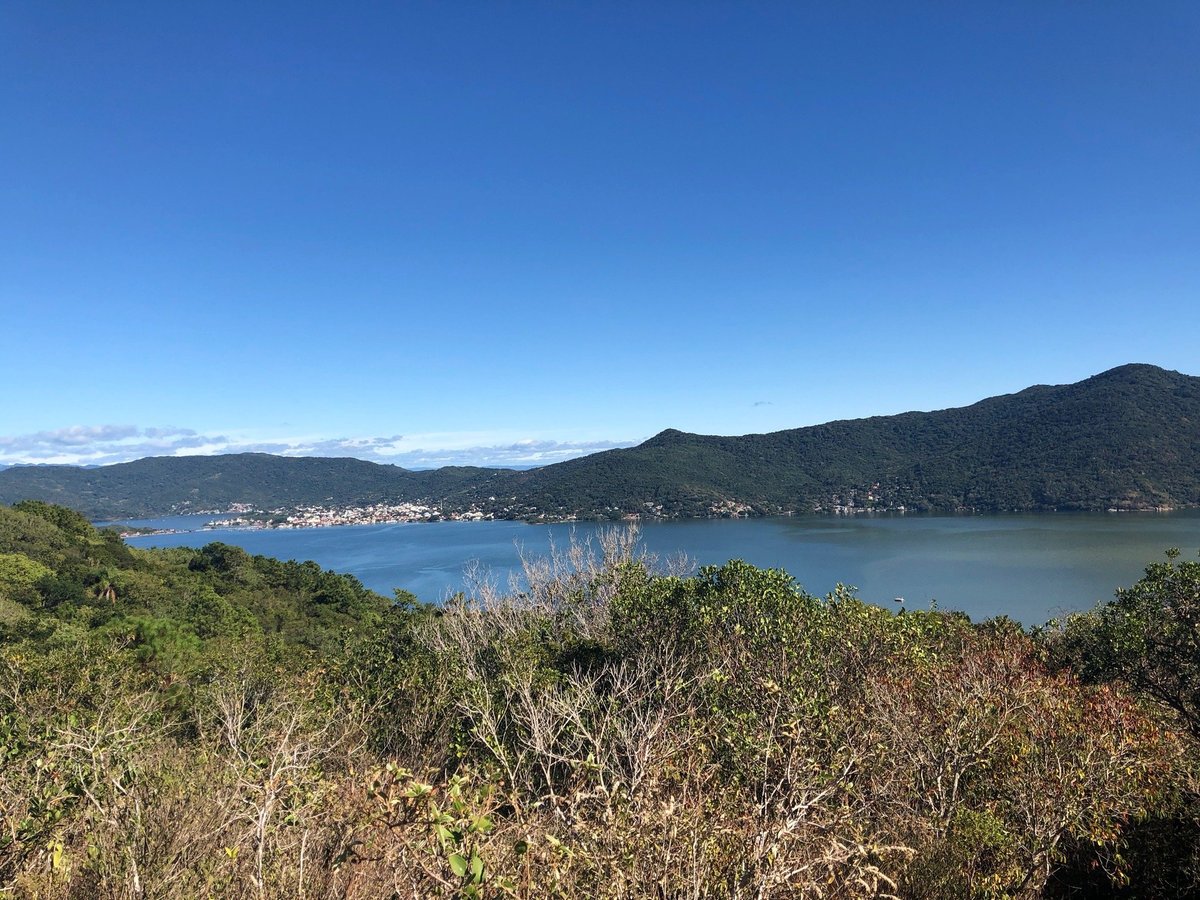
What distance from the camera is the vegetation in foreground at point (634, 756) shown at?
3322 mm

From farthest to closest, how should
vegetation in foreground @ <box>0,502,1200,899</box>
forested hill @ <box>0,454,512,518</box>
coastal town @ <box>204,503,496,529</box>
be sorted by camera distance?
forested hill @ <box>0,454,512,518</box>
coastal town @ <box>204,503,496,529</box>
vegetation in foreground @ <box>0,502,1200,899</box>

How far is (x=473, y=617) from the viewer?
1728 cm

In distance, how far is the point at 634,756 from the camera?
6273 mm

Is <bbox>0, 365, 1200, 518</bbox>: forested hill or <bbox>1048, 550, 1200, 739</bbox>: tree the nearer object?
<bbox>1048, 550, 1200, 739</bbox>: tree

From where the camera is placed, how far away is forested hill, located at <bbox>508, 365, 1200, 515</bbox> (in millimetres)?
79125

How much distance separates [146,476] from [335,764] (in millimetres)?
183093

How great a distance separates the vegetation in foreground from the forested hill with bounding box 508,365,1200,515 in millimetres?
81512

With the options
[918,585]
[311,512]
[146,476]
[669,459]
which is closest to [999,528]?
[918,585]

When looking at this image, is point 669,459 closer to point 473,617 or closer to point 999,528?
point 999,528

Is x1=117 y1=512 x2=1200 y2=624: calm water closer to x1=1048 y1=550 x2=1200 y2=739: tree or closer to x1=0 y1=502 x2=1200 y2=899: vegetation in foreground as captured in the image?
x1=0 y1=502 x2=1200 y2=899: vegetation in foreground

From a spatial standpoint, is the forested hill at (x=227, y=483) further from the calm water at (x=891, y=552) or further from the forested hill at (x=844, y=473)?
the calm water at (x=891, y=552)

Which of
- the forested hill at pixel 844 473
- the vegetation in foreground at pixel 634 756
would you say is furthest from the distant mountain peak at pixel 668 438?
the vegetation in foreground at pixel 634 756

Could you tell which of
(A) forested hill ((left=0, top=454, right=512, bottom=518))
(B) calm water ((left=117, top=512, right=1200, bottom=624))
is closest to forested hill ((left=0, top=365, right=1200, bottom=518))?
(A) forested hill ((left=0, top=454, right=512, bottom=518))

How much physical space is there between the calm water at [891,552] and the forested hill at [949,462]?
9982 mm
